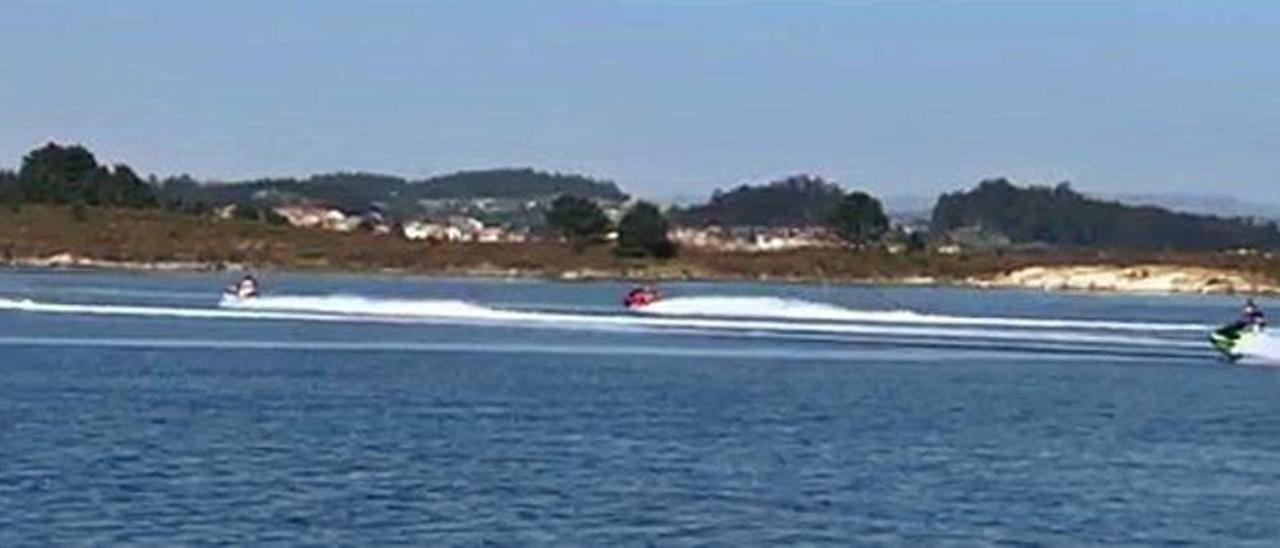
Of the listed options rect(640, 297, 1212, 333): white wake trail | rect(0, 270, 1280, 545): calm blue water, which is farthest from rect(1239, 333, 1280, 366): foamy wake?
rect(640, 297, 1212, 333): white wake trail

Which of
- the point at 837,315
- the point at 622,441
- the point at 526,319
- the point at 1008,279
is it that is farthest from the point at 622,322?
the point at 1008,279

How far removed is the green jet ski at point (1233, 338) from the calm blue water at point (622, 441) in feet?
2.19

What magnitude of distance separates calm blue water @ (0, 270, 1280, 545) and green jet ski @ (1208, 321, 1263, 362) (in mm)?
669

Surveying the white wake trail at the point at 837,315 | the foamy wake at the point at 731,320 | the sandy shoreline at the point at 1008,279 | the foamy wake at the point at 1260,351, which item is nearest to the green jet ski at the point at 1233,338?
the foamy wake at the point at 1260,351

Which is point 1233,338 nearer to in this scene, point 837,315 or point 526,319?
point 526,319

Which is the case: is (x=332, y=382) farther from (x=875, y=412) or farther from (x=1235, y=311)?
(x=1235, y=311)

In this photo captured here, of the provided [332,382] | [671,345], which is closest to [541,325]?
[671,345]

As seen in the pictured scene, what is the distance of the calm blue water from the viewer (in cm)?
3516

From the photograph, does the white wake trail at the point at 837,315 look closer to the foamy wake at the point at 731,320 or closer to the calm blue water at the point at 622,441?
the foamy wake at the point at 731,320

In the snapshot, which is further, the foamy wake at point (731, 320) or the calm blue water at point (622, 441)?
the foamy wake at point (731, 320)

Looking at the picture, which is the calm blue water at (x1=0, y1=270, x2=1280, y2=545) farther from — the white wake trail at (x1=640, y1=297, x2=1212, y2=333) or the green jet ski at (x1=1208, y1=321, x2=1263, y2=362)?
the white wake trail at (x1=640, y1=297, x2=1212, y2=333)

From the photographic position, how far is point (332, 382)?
63.4 m

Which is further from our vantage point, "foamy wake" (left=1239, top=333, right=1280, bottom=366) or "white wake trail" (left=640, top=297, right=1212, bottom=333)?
"white wake trail" (left=640, top=297, right=1212, bottom=333)

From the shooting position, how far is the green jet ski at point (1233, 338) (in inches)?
3209
